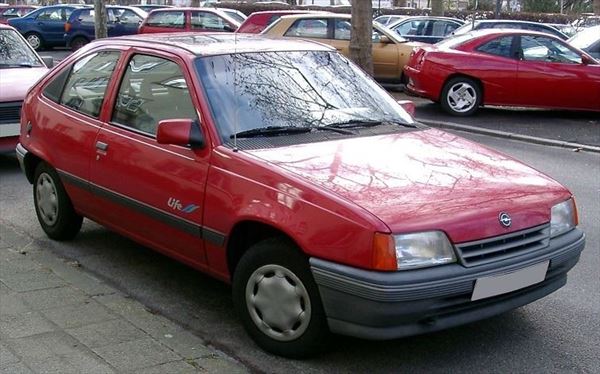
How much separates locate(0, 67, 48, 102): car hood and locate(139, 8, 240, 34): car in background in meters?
11.9

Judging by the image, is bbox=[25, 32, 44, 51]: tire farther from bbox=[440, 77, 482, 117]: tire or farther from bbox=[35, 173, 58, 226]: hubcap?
bbox=[35, 173, 58, 226]: hubcap

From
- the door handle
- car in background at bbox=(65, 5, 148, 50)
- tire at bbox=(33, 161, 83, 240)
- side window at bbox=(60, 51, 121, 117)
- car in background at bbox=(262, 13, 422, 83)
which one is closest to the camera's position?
the door handle

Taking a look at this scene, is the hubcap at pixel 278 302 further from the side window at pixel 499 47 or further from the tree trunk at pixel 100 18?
the tree trunk at pixel 100 18

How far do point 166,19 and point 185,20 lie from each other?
60cm

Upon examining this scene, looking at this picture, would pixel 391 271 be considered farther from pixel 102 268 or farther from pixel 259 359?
pixel 102 268

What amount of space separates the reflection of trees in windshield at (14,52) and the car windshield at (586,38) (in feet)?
32.0

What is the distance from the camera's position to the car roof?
17.1ft

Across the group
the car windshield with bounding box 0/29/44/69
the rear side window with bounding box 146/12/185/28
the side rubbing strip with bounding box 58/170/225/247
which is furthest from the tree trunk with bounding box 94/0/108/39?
the side rubbing strip with bounding box 58/170/225/247

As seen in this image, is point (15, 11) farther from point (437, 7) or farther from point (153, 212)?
point (153, 212)

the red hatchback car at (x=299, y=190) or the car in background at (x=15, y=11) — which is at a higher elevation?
the red hatchback car at (x=299, y=190)

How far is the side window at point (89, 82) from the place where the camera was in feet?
18.7

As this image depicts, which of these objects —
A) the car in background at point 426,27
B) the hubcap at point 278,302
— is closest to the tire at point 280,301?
the hubcap at point 278,302

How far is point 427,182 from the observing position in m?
4.12

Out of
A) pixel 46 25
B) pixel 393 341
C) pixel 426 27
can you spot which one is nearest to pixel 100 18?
pixel 46 25
